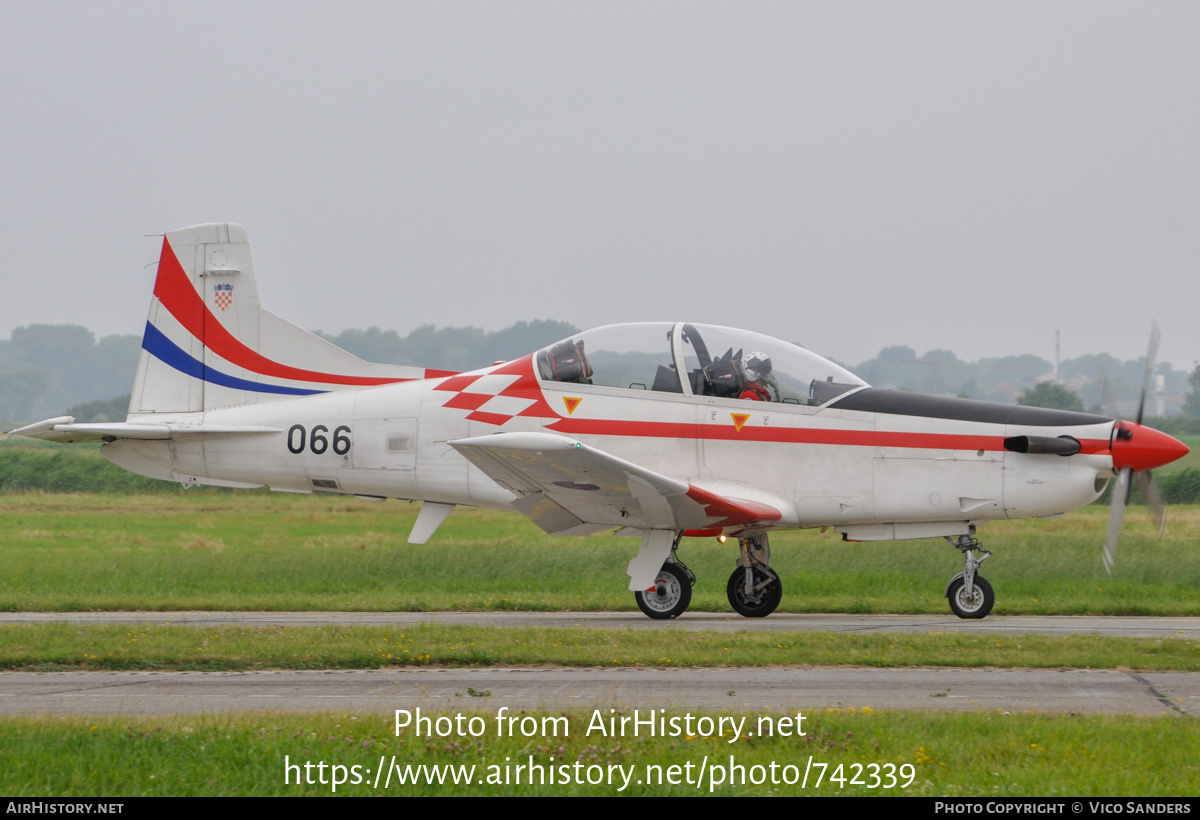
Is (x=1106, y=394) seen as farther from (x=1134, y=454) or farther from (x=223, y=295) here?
(x=223, y=295)

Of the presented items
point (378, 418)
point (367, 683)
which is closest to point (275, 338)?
point (378, 418)

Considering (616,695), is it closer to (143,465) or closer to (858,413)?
(858,413)

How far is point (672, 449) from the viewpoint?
38.0ft

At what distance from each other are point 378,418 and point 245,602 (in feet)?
10.1

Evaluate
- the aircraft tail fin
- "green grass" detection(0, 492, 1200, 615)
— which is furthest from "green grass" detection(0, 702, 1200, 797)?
the aircraft tail fin

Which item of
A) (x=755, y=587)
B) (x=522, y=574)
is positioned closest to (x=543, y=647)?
(x=755, y=587)

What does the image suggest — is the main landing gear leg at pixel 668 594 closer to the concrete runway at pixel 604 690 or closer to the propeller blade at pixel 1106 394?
the concrete runway at pixel 604 690

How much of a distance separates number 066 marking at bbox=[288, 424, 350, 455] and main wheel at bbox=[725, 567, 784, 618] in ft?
15.4

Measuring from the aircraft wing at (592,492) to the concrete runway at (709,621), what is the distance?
1.02m

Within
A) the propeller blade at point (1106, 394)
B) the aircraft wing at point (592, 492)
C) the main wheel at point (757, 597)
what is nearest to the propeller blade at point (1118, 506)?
the propeller blade at point (1106, 394)

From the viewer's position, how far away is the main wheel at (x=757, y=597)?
12.2 m

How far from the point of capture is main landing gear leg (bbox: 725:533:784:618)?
1215cm

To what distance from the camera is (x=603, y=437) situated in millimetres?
11773

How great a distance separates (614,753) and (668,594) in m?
6.21
